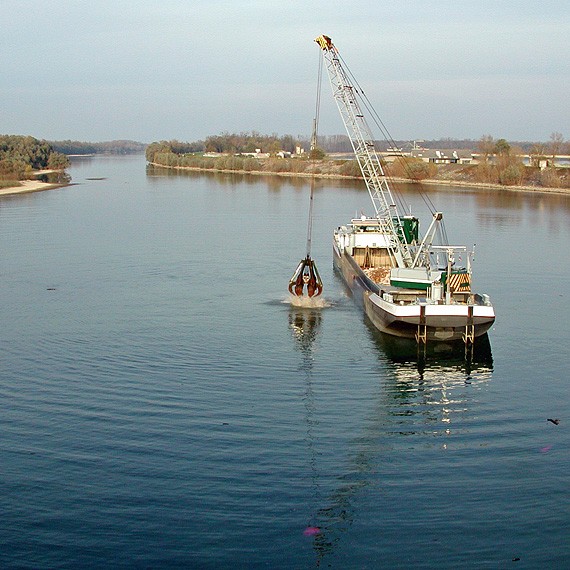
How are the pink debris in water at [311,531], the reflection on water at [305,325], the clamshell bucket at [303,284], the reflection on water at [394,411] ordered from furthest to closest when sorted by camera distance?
1. the clamshell bucket at [303,284]
2. the reflection on water at [305,325]
3. the reflection on water at [394,411]
4. the pink debris in water at [311,531]

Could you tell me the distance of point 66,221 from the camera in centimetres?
4850

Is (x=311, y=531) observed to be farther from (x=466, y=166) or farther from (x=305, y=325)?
(x=466, y=166)

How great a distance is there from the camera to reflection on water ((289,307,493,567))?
475 inches

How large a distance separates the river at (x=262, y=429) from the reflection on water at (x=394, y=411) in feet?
0.14

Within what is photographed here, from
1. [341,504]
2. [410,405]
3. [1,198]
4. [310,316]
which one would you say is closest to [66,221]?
[1,198]

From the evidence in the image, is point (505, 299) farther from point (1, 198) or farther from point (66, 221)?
point (1, 198)

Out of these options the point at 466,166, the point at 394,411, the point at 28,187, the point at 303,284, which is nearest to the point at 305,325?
the point at 303,284

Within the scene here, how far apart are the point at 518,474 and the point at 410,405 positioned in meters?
3.99

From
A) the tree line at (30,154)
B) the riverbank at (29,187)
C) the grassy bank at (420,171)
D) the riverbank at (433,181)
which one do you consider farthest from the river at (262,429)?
the tree line at (30,154)

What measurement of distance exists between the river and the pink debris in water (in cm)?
3

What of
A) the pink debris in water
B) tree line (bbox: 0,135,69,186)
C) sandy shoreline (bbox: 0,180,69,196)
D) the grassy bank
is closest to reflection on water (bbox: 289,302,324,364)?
the pink debris in water

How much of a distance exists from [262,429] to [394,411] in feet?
9.44

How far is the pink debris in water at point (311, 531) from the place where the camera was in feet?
36.9

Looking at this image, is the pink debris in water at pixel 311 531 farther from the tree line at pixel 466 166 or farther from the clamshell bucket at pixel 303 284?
the tree line at pixel 466 166
